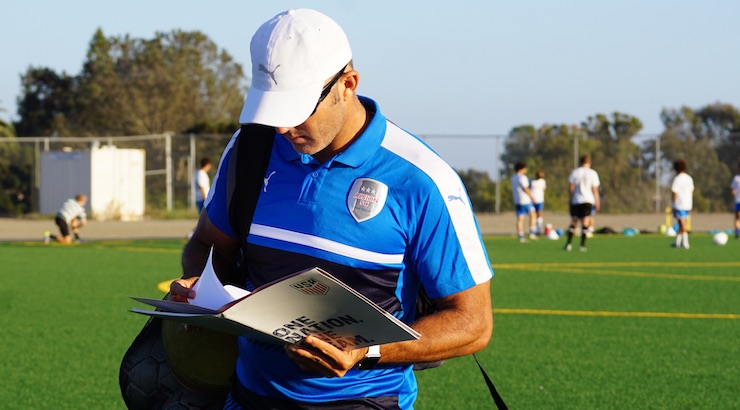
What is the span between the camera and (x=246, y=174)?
3520 millimetres

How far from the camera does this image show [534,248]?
1015 inches

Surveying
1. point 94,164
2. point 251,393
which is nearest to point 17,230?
point 94,164

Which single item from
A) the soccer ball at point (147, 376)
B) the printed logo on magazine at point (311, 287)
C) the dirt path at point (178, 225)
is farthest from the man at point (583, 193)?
the printed logo on magazine at point (311, 287)

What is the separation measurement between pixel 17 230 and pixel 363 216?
31274 mm

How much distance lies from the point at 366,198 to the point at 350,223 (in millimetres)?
89

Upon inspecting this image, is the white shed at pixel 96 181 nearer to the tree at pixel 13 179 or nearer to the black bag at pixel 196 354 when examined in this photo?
the tree at pixel 13 179

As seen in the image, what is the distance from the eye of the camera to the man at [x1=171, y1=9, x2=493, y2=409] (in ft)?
10.5

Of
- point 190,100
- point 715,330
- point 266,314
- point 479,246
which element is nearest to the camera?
point 266,314

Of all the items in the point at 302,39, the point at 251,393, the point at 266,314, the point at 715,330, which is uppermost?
the point at 302,39

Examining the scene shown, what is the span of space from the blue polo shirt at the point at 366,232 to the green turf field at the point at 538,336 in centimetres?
423

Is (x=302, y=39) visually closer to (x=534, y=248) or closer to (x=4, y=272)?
(x=4, y=272)

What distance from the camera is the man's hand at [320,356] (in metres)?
2.96

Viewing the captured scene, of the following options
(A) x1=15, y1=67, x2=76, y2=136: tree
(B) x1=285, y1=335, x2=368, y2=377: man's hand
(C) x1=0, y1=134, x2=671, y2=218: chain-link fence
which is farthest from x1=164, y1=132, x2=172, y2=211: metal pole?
(B) x1=285, y1=335, x2=368, y2=377: man's hand

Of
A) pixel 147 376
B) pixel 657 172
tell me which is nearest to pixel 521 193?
pixel 657 172
